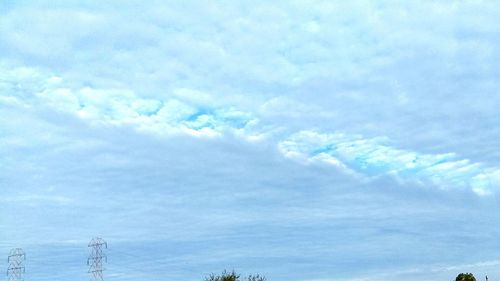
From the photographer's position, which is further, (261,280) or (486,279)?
(486,279)

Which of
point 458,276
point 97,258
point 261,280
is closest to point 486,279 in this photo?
point 458,276

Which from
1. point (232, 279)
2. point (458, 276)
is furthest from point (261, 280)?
point (458, 276)

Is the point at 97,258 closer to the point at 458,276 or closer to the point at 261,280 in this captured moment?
the point at 261,280

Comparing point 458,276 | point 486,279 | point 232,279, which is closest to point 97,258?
point 232,279

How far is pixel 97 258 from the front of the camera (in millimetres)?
116250

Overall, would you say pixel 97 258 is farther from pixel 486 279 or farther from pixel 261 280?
pixel 486 279

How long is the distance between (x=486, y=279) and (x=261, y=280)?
85.8 metres

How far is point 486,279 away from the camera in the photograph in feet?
587

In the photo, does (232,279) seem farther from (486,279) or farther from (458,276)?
(486,279)

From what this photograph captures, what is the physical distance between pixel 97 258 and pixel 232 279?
2383cm

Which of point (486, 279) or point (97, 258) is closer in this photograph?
point (97, 258)

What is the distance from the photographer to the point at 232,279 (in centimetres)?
11462

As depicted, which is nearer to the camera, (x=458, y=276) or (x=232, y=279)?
(x=232, y=279)

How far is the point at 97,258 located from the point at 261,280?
29230mm
